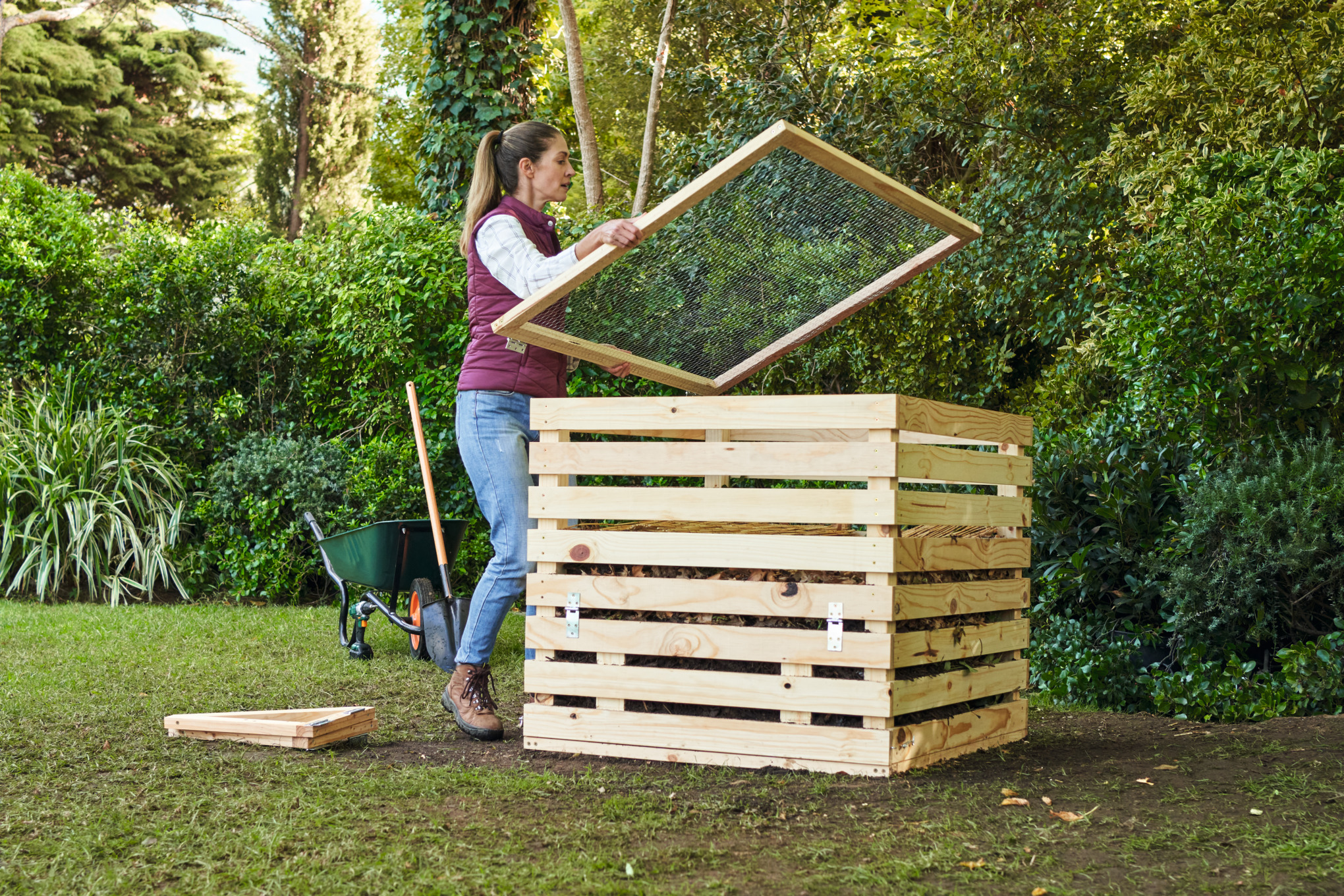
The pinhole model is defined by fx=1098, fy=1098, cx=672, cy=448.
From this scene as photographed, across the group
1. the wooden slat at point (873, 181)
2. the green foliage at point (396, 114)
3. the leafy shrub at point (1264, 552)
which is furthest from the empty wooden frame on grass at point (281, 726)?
the green foliage at point (396, 114)

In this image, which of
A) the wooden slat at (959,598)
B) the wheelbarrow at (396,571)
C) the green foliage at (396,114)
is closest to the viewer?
the wooden slat at (959,598)

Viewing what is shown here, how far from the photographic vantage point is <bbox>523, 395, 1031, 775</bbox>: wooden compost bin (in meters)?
2.86

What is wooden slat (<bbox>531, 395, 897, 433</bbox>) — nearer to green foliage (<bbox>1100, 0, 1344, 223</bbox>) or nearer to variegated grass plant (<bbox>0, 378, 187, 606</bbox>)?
green foliage (<bbox>1100, 0, 1344, 223</bbox>)

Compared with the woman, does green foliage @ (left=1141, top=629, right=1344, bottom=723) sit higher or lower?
lower

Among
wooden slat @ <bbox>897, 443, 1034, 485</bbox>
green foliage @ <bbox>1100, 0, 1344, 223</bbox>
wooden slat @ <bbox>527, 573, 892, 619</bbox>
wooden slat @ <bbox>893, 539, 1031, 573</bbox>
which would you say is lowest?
wooden slat @ <bbox>527, 573, 892, 619</bbox>

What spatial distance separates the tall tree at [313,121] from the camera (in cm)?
2198

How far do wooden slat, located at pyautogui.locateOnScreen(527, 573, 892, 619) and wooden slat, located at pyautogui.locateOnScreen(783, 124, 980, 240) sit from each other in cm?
107

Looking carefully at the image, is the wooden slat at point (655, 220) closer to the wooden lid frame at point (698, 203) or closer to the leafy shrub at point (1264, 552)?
the wooden lid frame at point (698, 203)

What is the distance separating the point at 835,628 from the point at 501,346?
133 centimetres

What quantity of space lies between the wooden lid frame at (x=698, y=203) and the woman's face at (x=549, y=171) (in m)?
0.55

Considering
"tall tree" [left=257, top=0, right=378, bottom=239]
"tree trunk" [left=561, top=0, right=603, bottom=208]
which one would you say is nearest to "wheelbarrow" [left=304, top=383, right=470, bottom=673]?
"tree trunk" [left=561, top=0, right=603, bottom=208]

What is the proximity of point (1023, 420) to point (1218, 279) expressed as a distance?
958 mm

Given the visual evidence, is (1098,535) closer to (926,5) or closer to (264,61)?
(926,5)

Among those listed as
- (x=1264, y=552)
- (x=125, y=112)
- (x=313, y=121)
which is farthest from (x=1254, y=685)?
(x=125, y=112)
